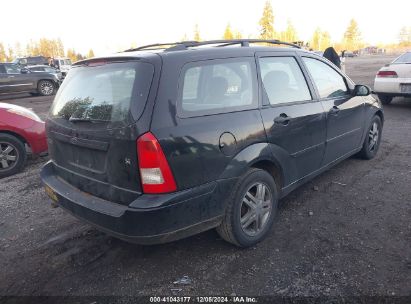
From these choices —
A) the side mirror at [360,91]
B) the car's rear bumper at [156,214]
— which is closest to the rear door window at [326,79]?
the side mirror at [360,91]

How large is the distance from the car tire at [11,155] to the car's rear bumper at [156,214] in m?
3.17

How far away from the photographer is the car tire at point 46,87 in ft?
55.0

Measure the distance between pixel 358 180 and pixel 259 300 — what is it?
8.92 feet

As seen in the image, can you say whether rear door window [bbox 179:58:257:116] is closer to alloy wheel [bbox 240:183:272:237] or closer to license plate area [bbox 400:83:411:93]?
alloy wheel [bbox 240:183:272:237]

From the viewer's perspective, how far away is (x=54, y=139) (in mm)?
3086

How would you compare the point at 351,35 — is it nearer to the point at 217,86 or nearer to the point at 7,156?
the point at 7,156

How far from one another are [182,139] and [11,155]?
13.5ft

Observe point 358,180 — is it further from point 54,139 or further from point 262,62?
point 54,139

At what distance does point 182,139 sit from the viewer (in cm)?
239

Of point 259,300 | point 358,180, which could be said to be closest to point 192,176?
point 259,300

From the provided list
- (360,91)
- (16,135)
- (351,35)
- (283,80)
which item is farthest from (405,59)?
(351,35)

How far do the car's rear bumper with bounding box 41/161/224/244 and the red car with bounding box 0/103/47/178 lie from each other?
125 inches

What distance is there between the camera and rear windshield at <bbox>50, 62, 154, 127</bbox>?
240 centimetres

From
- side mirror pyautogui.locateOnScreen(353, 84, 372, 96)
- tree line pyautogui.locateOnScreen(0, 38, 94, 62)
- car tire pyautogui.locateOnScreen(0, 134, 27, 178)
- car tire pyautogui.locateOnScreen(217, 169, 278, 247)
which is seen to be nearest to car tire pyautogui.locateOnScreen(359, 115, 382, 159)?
side mirror pyautogui.locateOnScreen(353, 84, 372, 96)
